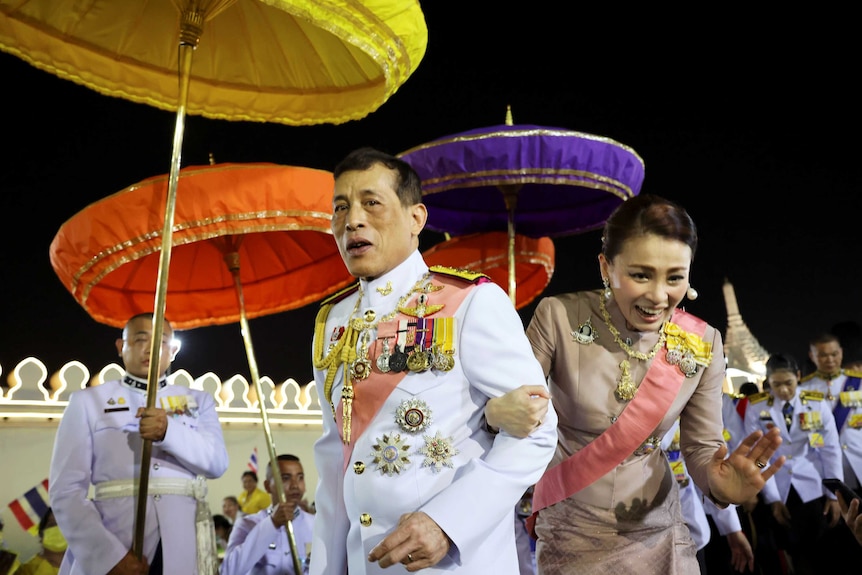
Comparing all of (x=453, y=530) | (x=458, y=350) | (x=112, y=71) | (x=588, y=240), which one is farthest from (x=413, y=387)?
(x=588, y=240)

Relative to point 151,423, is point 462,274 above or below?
above

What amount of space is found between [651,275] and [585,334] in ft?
1.00

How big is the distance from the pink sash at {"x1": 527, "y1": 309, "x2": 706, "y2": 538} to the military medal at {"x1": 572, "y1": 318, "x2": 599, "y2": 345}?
200 mm

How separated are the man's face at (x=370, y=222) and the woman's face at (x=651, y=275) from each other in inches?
27.5

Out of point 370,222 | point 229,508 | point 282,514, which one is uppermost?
point 370,222

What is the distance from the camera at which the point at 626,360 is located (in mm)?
2576

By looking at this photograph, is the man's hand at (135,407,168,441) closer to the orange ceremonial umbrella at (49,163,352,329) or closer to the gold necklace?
the orange ceremonial umbrella at (49,163,352,329)

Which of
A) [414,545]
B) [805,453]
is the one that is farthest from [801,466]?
[414,545]

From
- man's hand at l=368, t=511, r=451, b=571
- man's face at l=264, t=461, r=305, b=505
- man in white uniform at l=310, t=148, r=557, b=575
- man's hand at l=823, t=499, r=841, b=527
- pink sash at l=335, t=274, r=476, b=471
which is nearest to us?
man's hand at l=368, t=511, r=451, b=571

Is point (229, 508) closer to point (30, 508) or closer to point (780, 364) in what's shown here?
point (30, 508)

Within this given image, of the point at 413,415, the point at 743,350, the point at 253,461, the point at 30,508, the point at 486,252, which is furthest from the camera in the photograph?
the point at 743,350

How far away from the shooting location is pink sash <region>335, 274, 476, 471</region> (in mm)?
1985

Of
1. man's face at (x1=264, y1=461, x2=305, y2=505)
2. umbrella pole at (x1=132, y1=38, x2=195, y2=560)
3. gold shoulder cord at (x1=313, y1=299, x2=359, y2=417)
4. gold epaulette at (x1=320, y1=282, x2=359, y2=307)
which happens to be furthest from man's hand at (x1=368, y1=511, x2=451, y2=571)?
man's face at (x1=264, y1=461, x2=305, y2=505)

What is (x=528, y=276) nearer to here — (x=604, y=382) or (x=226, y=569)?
(x=226, y=569)
